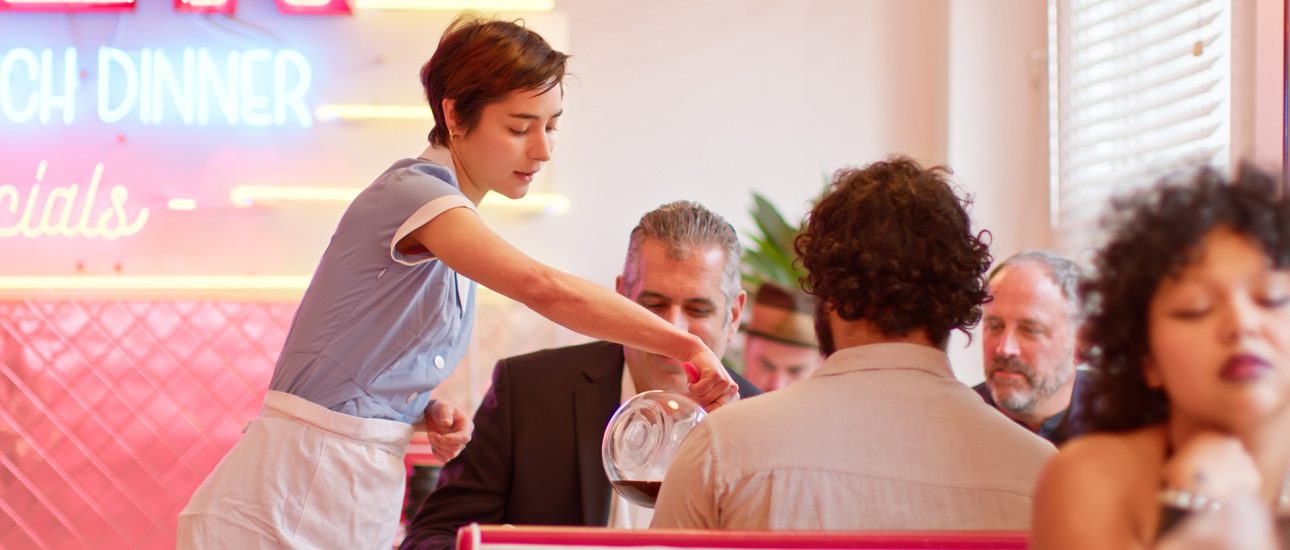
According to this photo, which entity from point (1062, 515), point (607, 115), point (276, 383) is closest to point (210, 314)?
point (607, 115)

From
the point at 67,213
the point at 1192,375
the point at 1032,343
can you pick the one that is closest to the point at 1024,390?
the point at 1032,343

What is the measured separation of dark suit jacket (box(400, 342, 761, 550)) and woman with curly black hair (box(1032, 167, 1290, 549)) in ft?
5.14

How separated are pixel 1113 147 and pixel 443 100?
225 cm

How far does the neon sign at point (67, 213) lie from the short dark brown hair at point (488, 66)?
2.44m

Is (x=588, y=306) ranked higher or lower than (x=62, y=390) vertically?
higher

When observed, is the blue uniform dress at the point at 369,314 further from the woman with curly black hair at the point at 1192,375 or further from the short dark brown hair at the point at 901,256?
the woman with curly black hair at the point at 1192,375

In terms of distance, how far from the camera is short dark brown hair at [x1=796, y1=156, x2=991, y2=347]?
4.16 feet

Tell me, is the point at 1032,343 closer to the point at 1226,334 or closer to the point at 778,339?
the point at 778,339

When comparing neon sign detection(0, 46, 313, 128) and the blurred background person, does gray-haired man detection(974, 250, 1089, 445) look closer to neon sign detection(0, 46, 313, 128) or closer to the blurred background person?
the blurred background person

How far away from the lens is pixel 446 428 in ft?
6.10

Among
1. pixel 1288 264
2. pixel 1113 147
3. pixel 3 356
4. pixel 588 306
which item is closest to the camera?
pixel 1288 264

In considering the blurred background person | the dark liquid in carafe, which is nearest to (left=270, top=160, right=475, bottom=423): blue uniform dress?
the dark liquid in carafe

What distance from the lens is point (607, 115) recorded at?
396 centimetres

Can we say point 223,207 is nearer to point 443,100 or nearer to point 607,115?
point 607,115
